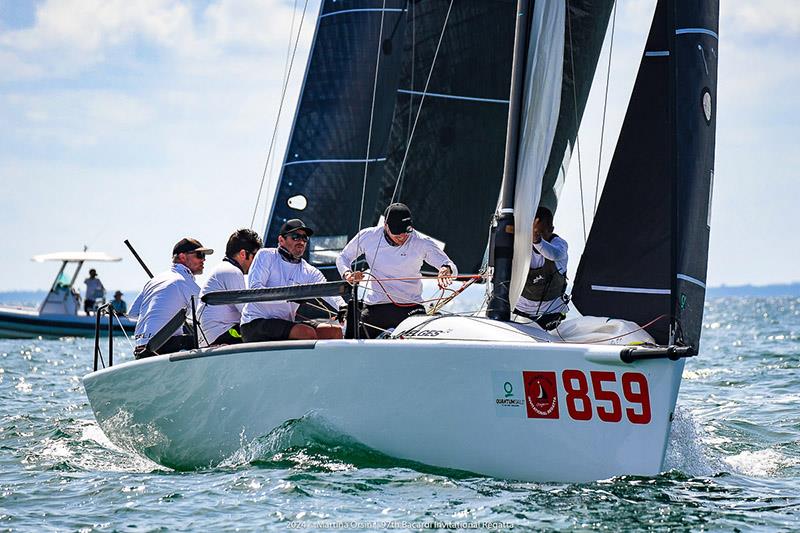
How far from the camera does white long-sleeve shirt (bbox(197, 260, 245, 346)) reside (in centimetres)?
729

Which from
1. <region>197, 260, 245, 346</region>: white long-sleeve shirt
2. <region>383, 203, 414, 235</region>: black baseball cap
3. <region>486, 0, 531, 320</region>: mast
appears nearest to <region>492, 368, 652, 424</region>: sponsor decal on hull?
<region>486, 0, 531, 320</region>: mast

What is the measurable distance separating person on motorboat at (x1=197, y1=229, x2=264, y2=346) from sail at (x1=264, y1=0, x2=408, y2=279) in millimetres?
2695

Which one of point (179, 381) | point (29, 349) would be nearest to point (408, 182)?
point (179, 381)

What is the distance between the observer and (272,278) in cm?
706

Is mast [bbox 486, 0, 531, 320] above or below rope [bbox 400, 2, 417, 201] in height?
below

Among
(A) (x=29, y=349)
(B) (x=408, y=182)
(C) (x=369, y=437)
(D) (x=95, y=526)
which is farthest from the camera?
(A) (x=29, y=349)

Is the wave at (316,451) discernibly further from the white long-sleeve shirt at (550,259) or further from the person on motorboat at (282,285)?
the white long-sleeve shirt at (550,259)

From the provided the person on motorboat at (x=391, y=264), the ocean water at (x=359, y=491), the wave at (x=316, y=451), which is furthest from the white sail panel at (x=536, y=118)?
the ocean water at (x=359, y=491)

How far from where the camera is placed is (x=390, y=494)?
5.67 metres

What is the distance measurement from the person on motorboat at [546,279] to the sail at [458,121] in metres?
2.38

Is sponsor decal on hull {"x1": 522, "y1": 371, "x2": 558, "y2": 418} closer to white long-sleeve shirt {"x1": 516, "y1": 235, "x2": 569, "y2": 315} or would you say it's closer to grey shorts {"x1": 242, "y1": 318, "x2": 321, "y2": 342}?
white long-sleeve shirt {"x1": 516, "y1": 235, "x2": 569, "y2": 315}

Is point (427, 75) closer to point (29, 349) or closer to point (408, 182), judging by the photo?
point (408, 182)

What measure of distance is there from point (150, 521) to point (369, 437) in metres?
1.38

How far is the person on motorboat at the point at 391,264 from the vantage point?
23.9ft
